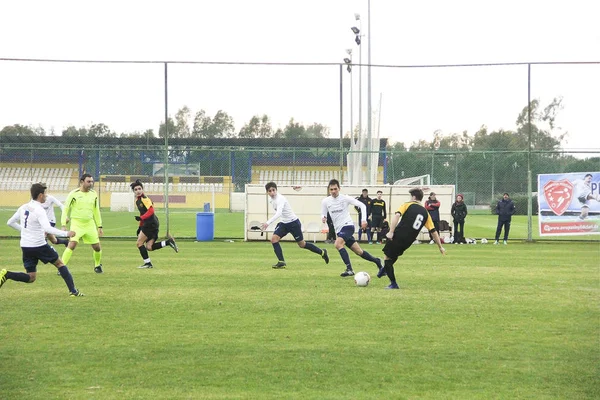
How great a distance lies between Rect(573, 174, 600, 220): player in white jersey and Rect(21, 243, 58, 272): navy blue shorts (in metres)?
20.8

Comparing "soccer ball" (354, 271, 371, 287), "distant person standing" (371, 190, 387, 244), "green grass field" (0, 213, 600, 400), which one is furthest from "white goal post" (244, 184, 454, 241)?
"soccer ball" (354, 271, 371, 287)

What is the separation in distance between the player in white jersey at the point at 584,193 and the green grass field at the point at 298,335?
1114cm

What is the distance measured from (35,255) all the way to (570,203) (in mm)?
21036

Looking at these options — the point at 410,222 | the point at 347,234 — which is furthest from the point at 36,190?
the point at 347,234

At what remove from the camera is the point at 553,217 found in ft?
91.7

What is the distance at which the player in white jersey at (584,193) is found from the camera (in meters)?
27.3

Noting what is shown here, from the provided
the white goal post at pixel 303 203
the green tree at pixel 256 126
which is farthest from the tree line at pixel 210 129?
the white goal post at pixel 303 203

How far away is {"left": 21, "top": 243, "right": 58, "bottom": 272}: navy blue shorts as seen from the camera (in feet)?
38.5

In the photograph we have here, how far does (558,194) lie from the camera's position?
90.7ft

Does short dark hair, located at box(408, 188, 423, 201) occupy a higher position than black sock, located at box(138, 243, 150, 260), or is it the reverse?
short dark hair, located at box(408, 188, 423, 201)

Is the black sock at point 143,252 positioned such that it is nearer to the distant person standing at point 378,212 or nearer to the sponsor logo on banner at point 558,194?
the distant person standing at point 378,212

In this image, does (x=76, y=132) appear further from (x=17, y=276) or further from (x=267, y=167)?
(x=17, y=276)

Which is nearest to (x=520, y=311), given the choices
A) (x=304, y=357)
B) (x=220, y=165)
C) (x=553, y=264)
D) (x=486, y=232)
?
(x=304, y=357)

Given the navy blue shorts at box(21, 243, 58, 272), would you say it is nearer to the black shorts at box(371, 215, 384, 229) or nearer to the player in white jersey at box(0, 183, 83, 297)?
the player in white jersey at box(0, 183, 83, 297)
